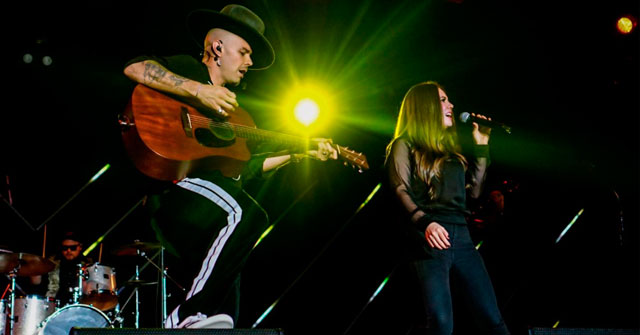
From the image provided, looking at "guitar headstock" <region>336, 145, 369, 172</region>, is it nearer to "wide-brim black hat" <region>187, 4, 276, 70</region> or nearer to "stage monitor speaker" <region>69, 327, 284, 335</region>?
"wide-brim black hat" <region>187, 4, 276, 70</region>

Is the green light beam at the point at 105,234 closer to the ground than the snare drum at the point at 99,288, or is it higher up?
higher up

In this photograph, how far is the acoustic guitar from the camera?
10.2ft

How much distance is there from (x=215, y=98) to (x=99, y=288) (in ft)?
9.27

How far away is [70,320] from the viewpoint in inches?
178

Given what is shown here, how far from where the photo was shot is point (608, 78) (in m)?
5.55

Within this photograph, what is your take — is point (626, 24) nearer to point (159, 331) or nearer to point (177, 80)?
point (177, 80)

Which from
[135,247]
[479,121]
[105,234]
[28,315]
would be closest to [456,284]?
[479,121]

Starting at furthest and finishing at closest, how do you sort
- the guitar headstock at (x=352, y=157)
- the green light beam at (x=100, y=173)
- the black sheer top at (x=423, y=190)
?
1. the green light beam at (x=100, y=173)
2. the guitar headstock at (x=352, y=157)
3. the black sheer top at (x=423, y=190)

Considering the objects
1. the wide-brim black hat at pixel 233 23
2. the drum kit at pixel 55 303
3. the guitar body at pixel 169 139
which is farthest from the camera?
the drum kit at pixel 55 303

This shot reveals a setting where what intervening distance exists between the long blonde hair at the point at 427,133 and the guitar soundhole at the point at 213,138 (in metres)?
0.97

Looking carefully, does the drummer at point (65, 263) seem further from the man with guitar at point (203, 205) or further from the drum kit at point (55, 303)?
the man with guitar at point (203, 205)

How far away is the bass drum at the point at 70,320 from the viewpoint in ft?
14.3

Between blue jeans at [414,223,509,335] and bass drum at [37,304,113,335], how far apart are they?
9.94 feet

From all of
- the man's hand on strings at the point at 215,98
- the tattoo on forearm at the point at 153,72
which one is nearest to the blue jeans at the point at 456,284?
the man's hand on strings at the point at 215,98
